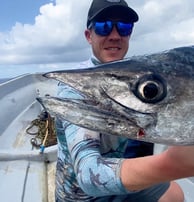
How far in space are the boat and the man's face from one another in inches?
30.3

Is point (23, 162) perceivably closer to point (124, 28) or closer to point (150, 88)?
point (124, 28)

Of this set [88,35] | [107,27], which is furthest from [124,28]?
[88,35]

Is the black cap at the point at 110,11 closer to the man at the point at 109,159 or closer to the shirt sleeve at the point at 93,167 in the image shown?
the man at the point at 109,159

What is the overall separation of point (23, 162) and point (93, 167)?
8.47 feet

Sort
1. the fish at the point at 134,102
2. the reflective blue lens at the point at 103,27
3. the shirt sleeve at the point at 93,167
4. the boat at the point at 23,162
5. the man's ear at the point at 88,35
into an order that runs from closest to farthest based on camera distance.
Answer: the fish at the point at 134,102, the shirt sleeve at the point at 93,167, the reflective blue lens at the point at 103,27, the man's ear at the point at 88,35, the boat at the point at 23,162

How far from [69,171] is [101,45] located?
72 cm

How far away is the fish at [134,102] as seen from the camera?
108 centimetres

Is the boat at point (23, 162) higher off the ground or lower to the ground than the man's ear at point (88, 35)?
lower

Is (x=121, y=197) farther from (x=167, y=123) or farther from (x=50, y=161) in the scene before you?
(x=50, y=161)

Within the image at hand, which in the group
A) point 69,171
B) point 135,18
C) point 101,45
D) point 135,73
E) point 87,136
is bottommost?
point 69,171

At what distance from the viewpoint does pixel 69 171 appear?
1.96 meters

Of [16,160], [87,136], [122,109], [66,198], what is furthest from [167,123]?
[16,160]

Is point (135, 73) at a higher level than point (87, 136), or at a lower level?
higher

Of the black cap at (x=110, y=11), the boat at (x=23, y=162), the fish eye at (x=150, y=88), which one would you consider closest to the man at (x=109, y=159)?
the black cap at (x=110, y=11)
